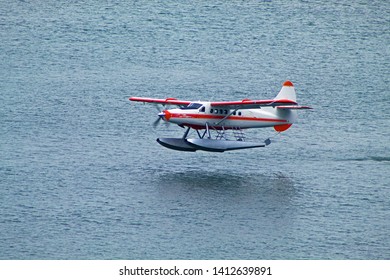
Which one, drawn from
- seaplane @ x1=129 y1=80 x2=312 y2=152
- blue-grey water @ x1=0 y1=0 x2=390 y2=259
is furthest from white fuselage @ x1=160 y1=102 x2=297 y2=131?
blue-grey water @ x1=0 y1=0 x2=390 y2=259

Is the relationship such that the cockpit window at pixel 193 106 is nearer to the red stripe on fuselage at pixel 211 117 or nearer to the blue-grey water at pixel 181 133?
the red stripe on fuselage at pixel 211 117

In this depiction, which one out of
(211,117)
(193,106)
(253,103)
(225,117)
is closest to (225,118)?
(225,117)

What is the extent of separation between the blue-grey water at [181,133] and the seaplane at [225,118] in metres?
1.60

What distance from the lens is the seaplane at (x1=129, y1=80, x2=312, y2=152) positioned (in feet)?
279

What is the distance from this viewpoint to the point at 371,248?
75.1m

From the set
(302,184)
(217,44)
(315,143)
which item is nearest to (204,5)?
(217,44)

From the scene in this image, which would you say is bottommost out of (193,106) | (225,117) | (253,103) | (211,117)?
(253,103)

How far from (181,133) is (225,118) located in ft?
26.4

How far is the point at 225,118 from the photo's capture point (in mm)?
86500

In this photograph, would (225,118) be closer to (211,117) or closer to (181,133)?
(211,117)

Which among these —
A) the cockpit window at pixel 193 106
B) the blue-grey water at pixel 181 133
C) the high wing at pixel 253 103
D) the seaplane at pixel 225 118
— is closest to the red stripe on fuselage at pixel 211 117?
the seaplane at pixel 225 118

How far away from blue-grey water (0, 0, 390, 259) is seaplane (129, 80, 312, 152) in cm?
160

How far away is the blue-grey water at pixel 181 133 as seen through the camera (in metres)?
76.0

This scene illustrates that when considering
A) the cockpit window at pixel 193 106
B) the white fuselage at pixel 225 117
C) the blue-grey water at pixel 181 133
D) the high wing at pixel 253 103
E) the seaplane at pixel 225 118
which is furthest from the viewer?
the cockpit window at pixel 193 106
